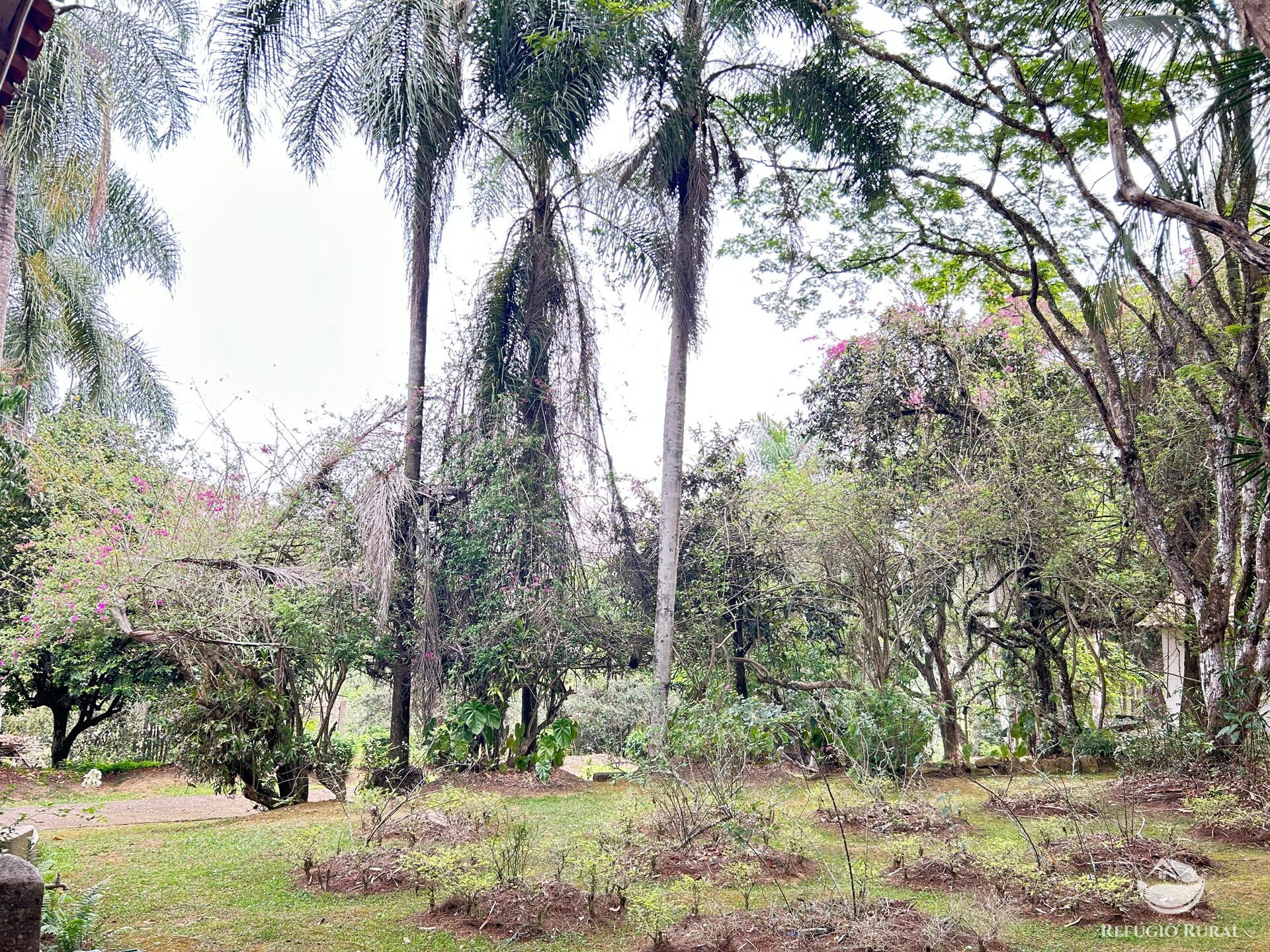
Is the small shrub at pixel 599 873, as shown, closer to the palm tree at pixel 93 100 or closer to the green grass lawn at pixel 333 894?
the green grass lawn at pixel 333 894

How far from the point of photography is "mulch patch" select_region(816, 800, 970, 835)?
20.1ft

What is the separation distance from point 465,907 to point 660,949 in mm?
1186

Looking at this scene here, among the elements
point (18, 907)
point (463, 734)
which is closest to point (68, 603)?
point (463, 734)

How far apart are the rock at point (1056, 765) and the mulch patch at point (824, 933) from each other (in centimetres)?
559

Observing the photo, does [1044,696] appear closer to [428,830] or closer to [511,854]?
[428,830]

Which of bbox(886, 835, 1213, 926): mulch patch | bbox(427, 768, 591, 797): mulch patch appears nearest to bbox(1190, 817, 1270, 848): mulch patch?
bbox(886, 835, 1213, 926): mulch patch

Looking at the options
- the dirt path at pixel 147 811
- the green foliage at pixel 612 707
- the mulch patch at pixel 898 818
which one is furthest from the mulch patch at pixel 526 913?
the green foliage at pixel 612 707

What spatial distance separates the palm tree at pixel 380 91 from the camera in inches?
328

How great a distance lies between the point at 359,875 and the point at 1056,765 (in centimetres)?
742

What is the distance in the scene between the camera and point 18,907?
8.23 feet

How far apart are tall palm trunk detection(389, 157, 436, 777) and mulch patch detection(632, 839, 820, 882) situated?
476cm

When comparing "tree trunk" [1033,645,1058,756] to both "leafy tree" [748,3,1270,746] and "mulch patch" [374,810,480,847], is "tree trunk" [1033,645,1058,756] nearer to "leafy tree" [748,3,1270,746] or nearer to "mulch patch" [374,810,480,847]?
"leafy tree" [748,3,1270,746]

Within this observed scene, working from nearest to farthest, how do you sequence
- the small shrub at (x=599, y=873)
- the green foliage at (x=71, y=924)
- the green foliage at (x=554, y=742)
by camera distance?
the green foliage at (x=71, y=924) → the small shrub at (x=599, y=873) → the green foliage at (x=554, y=742)

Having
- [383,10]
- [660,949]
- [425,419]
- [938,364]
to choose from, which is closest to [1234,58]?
[660,949]
